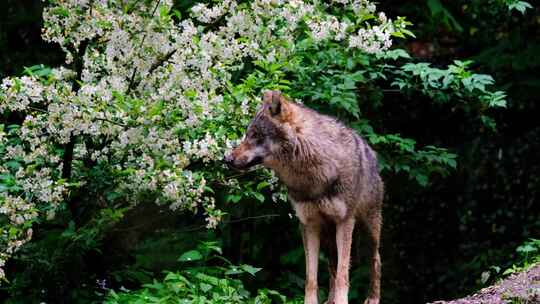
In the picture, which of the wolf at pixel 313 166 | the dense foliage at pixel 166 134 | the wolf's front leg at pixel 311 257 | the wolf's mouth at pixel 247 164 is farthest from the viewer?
the wolf's front leg at pixel 311 257

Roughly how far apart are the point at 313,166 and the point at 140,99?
1.51 metres

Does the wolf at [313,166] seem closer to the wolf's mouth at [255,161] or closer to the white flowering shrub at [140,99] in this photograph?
the wolf's mouth at [255,161]

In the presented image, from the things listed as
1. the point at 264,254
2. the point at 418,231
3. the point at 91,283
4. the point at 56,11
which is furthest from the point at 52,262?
the point at 418,231

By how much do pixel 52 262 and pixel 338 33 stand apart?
118 inches

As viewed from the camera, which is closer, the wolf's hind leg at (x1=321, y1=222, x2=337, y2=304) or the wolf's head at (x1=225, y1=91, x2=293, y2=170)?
the wolf's head at (x1=225, y1=91, x2=293, y2=170)

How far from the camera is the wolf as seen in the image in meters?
6.12

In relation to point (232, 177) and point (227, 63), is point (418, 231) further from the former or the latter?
point (227, 63)

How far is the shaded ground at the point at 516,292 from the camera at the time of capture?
17.3 feet

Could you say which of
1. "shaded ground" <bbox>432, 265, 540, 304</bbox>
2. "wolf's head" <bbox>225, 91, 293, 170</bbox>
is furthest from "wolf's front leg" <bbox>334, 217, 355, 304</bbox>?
"shaded ground" <bbox>432, 265, 540, 304</bbox>

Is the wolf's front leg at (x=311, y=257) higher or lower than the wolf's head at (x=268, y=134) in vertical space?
lower

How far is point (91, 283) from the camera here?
738 cm

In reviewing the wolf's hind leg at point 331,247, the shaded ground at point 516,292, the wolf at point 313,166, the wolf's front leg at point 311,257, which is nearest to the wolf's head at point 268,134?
the wolf at point 313,166

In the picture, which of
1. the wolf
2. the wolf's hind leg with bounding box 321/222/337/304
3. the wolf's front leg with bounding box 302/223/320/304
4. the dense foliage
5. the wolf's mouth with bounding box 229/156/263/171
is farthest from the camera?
the wolf's hind leg with bounding box 321/222/337/304

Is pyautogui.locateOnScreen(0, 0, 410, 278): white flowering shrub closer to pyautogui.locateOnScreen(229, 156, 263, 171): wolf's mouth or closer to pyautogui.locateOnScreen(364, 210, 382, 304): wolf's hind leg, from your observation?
pyautogui.locateOnScreen(229, 156, 263, 171): wolf's mouth
